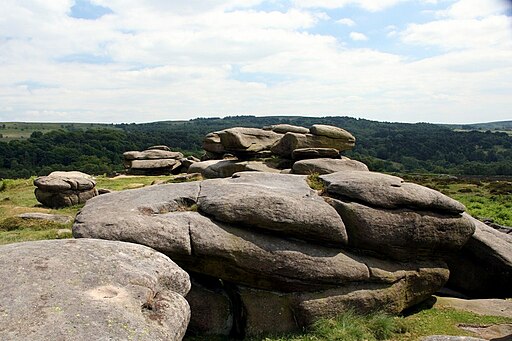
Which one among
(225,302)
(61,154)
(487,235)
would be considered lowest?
(61,154)

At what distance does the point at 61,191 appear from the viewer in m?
35.9

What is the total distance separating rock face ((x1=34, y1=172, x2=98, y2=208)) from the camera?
35.7m

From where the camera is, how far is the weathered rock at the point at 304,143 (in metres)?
34.6

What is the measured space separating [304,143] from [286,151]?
2153 mm

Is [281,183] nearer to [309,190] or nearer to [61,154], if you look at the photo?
[309,190]

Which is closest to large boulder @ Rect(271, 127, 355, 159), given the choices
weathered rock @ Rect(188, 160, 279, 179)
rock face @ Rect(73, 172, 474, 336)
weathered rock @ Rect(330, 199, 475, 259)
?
weathered rock @ Rect(188, 160, 279, 179)

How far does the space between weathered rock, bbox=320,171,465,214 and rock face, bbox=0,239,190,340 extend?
7579 mm

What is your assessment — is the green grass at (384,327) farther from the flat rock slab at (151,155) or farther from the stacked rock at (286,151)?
the flat rock slab at (151,155)

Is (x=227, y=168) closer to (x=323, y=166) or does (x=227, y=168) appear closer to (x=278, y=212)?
(x=323, y=166)

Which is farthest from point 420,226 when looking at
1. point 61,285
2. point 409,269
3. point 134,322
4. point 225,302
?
point 61,285

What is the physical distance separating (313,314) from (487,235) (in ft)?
33.8

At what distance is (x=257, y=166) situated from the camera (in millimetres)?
35719

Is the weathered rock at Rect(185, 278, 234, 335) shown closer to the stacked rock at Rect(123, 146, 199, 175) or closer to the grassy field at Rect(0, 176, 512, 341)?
the grassy field at Rect(0, 176, 512, 341)

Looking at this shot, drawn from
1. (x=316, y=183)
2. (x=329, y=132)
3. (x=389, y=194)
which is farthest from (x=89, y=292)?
(x=329, y=132)
